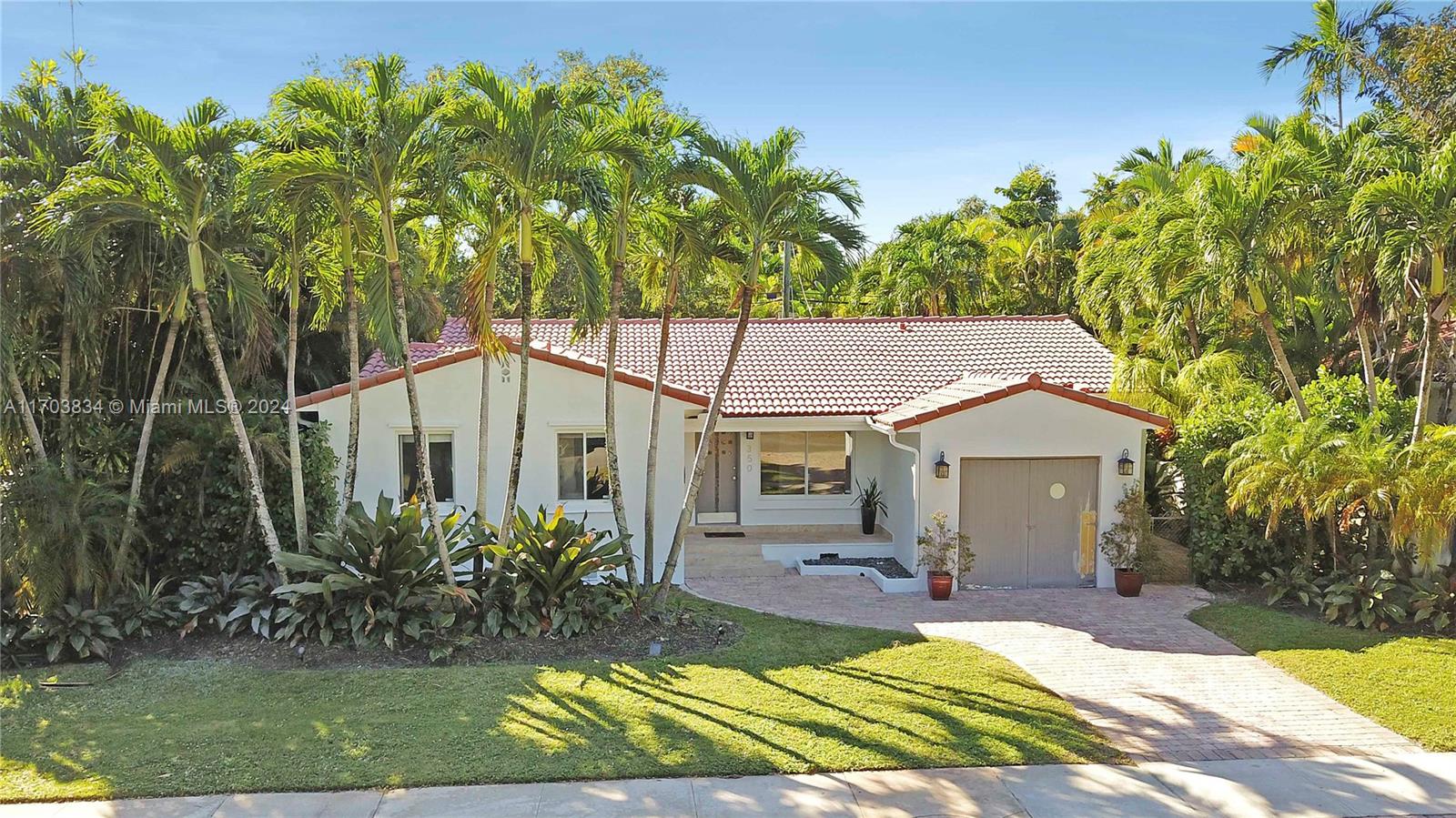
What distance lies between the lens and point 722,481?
67.3 ft

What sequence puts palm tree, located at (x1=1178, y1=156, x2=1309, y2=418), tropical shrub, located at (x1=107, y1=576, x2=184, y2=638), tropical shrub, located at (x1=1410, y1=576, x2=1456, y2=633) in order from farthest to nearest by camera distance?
palm tree, located at (x1=1178, y1=156, x2=1309, y2=418), tropical shrub, located at (x1=1410, y1=576, x2=1456, y2=633), tropical shrub, located at (x1=107, y1=576, x2=184, y2=638)

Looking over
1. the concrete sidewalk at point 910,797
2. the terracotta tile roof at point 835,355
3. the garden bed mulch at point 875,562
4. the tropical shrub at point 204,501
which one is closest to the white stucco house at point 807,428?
the garden bed mulch at point 875,562

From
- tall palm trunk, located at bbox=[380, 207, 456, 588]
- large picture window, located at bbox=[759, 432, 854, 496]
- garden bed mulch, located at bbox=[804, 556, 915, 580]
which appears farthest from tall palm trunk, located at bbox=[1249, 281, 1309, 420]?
tall palm trunk, located at bbox=[380, 207, 456, 588]

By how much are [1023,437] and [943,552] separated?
2.22 meters

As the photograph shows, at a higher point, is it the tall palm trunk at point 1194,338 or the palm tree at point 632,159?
the palm tree at point 632,159

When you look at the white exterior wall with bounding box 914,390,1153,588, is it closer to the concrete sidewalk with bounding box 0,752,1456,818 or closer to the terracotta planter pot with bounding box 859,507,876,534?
the terracotta planter pot with bounding box 859,507,876,534

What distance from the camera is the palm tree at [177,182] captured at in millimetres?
10234

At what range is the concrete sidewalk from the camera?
740 cm

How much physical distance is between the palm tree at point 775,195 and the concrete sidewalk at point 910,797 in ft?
18.5

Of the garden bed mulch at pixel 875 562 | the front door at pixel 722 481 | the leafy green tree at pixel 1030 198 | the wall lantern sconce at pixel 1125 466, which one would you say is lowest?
the garden bed mulch at pixel 875 562

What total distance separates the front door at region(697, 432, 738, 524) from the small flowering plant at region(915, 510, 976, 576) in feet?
19.6

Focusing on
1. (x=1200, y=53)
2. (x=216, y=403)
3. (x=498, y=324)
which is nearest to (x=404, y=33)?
(x=216, y=403)

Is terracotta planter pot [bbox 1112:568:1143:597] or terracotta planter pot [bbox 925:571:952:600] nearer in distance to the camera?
terracotta planter pot [bbox 925:571:952:600]

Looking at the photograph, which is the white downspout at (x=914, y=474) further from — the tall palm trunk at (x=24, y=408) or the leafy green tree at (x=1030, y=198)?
the leafy green tree at (x=1030, y=198)
